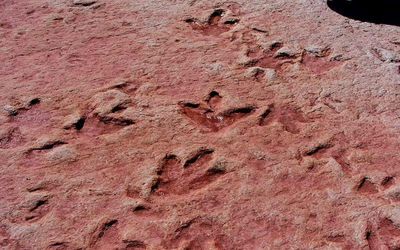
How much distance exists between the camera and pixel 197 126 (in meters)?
2.58

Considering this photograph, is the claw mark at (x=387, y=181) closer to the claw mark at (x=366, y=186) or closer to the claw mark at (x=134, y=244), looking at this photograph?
the claw mark at (x=366, y=186)

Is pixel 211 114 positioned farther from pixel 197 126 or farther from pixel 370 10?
pixel 370 10

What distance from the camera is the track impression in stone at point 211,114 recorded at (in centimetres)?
261

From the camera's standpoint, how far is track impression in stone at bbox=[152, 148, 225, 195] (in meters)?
2.28

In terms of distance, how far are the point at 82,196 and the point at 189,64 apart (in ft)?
3.44

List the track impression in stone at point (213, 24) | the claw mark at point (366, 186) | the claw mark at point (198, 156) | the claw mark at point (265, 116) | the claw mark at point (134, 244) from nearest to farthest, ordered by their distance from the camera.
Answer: the claw mark at point (134, 244) < the claw mark at point (366, 186) < the claw mark at point (198, 156) < the claw mark at point (265, 116) < the track impression in stone at point (213, 24)

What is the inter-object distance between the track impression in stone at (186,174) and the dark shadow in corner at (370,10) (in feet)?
4.84

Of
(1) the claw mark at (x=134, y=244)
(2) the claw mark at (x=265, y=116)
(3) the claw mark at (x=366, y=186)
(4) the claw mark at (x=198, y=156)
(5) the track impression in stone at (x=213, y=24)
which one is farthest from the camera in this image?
(5) the track impression in stone at (x=213, y=24)

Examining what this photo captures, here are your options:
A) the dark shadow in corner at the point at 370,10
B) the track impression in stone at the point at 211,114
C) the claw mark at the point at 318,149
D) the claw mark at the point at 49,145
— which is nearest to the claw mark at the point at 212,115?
the track impression in stone at the point at 211,114

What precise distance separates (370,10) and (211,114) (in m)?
1.38

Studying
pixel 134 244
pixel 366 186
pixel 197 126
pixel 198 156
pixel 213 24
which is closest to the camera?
pixel 134 244

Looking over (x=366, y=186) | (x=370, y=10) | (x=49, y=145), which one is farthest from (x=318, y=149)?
(x=370, y=10)

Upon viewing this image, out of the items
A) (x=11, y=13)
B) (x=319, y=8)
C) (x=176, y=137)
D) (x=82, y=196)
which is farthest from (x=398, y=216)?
(x=11, y=13)

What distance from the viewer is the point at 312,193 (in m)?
2.24
